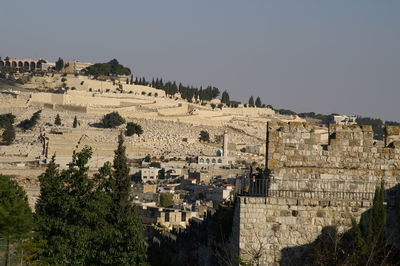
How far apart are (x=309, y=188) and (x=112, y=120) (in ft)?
317

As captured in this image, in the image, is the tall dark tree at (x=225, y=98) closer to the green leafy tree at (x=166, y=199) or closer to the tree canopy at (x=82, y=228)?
the green leafy tree at (x=166, y=199)

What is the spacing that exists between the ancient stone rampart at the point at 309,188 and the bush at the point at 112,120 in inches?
3793

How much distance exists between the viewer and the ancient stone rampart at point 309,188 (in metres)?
8.88

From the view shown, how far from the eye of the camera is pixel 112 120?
4141 inches

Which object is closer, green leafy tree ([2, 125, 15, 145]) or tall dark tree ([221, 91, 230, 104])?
green leafy tree ([2, 125, 15, 145])

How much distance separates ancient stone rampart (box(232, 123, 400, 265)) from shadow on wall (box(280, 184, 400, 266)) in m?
0.02

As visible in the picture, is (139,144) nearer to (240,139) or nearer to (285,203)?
(240,139)

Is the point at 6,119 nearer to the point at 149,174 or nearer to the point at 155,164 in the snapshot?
the point at 155,164

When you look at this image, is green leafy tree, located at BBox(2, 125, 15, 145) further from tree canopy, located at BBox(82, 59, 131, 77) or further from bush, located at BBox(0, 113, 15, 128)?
tree canopy, located at BBox(82, 59, 131, 77)

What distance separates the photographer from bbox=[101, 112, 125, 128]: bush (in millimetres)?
105250

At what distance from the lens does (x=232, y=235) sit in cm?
927

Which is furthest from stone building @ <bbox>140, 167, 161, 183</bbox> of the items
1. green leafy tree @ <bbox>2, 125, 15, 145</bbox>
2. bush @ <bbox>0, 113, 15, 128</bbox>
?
bush @ <bbox>0, 113, 15, 128</bbox>

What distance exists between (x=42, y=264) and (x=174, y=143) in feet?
302

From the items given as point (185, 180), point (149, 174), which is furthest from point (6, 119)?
point (185, 180)
